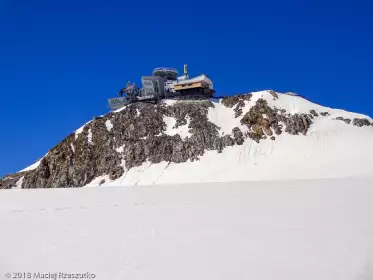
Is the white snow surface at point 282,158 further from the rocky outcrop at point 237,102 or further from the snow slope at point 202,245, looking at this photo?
the snow slope at point 202,245

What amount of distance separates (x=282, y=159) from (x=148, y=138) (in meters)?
21.5

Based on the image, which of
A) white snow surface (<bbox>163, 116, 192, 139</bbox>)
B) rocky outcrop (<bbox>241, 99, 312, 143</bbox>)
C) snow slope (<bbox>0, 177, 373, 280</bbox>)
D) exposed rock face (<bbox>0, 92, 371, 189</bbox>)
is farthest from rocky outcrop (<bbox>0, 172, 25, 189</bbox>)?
snow slope (<bbox>0, 177, 373, 280</bbox>)

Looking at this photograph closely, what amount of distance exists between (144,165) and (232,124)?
15.9 metres

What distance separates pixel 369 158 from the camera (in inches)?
1519

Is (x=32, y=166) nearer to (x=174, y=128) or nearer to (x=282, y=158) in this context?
(x=174, y=128)

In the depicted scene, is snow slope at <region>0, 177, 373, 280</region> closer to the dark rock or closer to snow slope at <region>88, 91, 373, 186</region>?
snow slope at <region>88, 91, 373, 186</region>

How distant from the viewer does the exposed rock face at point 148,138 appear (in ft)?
158

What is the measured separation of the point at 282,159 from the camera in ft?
141

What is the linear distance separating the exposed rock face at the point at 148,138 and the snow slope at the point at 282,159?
3.92 feet

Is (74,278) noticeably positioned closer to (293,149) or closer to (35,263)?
(35,263)

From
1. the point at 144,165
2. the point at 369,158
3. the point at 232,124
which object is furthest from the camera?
the point at 232,124

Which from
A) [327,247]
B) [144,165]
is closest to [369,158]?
[144,165]

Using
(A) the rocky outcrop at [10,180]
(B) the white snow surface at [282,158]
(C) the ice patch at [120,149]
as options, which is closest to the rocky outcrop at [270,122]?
(B) the white snow surface at [282,158]

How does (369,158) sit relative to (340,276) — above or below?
above
